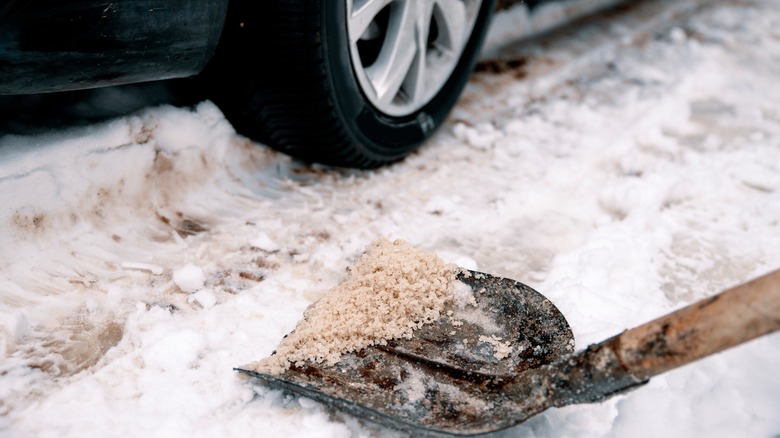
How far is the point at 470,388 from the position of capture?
1.41 meters

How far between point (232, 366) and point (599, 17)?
10.6ft

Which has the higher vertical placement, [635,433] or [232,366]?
[232,366]

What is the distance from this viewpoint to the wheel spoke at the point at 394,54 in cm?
213

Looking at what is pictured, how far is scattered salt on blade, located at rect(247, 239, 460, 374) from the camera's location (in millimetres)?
1448

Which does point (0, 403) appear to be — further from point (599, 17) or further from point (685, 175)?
point (599, 17)

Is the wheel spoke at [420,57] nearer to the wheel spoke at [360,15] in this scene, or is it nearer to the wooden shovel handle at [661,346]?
the wheel spoke at [360,15]

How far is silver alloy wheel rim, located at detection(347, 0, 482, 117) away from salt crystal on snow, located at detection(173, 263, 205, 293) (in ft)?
2.37

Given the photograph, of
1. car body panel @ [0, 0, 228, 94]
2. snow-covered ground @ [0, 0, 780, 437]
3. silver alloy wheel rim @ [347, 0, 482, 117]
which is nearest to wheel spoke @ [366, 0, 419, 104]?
silver alloy wheel rim @ [347, 0, 482, 117]

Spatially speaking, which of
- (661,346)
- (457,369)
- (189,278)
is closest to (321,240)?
(189,278)

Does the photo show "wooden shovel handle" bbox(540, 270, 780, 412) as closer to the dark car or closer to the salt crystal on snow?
the salt crystal on snow

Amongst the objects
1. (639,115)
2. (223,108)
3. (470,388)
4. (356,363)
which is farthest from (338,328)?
(639,115)

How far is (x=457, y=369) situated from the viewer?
1450 mm

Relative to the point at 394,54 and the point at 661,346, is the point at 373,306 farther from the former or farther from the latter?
the point at 394,54

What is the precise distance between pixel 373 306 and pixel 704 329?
701mm
